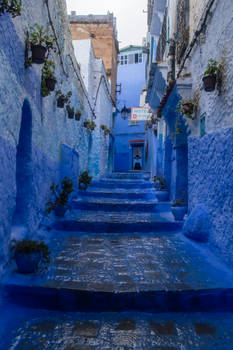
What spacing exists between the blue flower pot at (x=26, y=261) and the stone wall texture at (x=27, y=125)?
0.16m

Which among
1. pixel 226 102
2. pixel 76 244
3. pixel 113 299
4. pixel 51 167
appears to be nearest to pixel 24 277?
pixel 113 299

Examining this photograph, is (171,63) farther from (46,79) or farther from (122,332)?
(122,332)

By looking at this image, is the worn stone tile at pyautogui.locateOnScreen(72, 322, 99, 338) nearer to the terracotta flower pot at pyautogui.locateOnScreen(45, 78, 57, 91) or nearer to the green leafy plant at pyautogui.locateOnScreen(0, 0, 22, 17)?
the green leafy plant at pyautogui.locateOnScreen(0, 0, 22, 17)

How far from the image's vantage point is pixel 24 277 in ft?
9.61

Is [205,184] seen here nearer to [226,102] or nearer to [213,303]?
[226,102]

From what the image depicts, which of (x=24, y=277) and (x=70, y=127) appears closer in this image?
(x=24, y=277)

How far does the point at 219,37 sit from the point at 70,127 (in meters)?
4.40

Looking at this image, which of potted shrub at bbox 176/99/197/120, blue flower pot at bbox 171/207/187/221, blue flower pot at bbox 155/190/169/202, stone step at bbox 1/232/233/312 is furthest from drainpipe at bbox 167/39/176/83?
stone step at bbox 1/232/233/312

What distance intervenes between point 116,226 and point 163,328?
10.2ft

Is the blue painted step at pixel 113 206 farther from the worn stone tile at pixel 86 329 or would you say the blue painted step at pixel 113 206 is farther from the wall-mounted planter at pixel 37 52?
the worn stone tile at pixel 86 329

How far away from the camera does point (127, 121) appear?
2222 cm

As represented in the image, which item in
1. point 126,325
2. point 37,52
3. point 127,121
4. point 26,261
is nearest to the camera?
point 126,325

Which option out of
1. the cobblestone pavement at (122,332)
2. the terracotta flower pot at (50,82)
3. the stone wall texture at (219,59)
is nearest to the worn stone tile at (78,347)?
the cobblestone pavement at (122,332)

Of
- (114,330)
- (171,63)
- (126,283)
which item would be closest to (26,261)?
(126,283)
